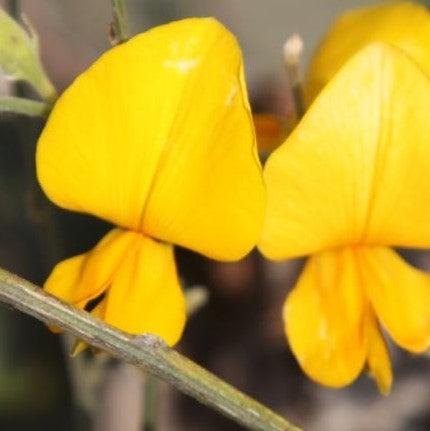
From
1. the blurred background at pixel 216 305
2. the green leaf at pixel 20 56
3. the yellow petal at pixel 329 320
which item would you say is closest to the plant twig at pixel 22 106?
the green leaf at pixel 20 56

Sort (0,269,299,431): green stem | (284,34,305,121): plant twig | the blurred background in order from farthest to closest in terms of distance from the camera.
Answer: the blurred background
(284,34,305,121): plant twig
(0,269,299,431): green stem

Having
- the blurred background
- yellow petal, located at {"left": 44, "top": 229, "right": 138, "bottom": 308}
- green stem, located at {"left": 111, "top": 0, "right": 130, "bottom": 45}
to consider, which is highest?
green stem, located at {"left": 111, "top": 0, "right": 130, "bottom": 45}

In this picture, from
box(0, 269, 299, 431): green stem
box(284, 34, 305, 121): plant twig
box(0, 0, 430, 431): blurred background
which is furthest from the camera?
box(0, 0, 430, 431): blurred background

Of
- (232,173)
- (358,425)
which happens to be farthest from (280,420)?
(358,425)

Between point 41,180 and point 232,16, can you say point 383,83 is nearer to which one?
point 41,180

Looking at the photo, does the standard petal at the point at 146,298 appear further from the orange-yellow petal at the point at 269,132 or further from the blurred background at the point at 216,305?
the blurred background at the point at 216,305

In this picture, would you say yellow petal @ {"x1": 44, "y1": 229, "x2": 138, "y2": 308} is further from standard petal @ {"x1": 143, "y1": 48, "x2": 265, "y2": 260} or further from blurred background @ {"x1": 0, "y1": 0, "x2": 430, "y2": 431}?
blurred background @ {"x1": 0, "y1": 0, "x2": 430, "y2": 431}

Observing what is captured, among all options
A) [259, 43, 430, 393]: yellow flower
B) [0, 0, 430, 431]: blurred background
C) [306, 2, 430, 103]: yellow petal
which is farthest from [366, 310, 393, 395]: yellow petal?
[0, 0, 430, 431]: blurred background
